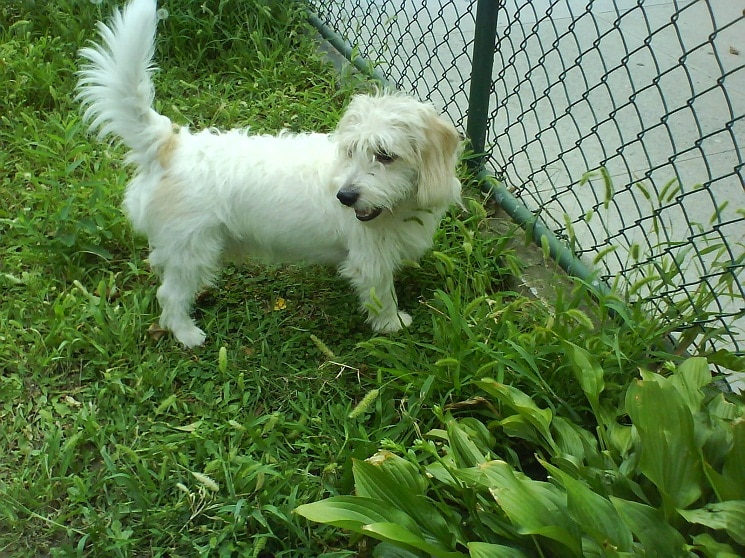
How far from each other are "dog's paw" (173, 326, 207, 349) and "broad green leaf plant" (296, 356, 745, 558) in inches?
42.7

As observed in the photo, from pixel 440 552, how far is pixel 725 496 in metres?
0.69

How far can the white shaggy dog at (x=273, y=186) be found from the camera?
2197 mm

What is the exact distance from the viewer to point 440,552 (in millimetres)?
1554

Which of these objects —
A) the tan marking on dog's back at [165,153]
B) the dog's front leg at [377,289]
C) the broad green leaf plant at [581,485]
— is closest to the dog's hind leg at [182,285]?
the tan marking on dog's back at [165,153]

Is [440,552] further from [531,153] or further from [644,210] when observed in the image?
[531,153]

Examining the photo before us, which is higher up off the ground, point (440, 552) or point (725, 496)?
point (725, 496)

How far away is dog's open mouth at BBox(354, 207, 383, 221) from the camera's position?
223 cm

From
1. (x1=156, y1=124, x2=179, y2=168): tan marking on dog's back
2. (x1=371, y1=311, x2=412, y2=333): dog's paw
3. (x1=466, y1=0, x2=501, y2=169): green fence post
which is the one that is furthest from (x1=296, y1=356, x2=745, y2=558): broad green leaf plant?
(x1=466, y1=0, x2=501, y2=169): green fence post

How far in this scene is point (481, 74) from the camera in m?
2.97

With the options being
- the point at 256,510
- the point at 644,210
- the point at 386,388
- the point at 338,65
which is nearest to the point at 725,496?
the point at 386,388

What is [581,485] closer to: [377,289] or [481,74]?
[377,289]

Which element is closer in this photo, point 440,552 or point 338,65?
point 440,552

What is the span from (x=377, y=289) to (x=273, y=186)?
58 cm

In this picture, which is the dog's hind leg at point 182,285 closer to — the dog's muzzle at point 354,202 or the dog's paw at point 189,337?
the dog's paw at point 189,337
